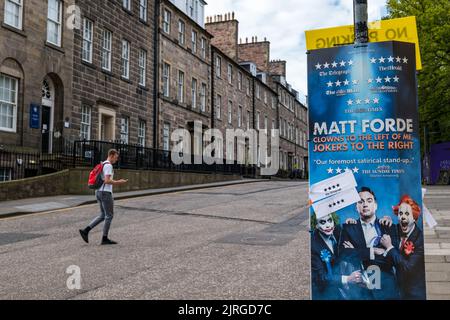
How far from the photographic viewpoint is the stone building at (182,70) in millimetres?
29312

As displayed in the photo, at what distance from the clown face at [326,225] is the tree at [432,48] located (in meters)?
26.1

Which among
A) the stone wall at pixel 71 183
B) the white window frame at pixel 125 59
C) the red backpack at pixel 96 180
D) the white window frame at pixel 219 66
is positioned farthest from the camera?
the white window frame at pixel 219 66

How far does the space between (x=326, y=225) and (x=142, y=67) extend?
81.4ft

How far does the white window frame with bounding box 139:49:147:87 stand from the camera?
27.2 meters

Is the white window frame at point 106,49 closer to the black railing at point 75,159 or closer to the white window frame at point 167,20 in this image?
Result: the black railing at point 75,159

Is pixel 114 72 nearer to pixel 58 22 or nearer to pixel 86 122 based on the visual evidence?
pixel 86 122

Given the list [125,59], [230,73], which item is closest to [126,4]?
[125,59]

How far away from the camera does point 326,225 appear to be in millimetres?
4012

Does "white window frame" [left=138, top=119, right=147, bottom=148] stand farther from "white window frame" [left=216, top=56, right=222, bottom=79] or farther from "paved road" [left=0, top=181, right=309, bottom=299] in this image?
"paved road" [left=0, top=181, right=309, bottom=299]

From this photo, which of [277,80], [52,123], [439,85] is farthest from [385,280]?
[277,80]

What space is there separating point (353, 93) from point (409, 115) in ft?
1.60

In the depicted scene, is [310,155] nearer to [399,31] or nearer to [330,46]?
[330,46]

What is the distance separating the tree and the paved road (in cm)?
1873

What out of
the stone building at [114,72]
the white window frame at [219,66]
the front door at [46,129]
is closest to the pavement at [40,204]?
the front door at [46,129]
